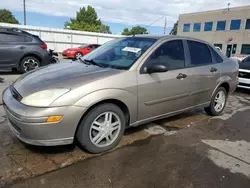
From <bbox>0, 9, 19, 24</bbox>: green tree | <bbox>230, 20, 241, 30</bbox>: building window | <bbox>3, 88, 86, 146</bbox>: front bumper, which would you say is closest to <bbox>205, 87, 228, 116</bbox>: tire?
<bbox>3, 88, 86, 146</bbox>: front bumper

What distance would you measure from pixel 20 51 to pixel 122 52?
6.02 meters

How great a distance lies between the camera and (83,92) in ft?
8.27

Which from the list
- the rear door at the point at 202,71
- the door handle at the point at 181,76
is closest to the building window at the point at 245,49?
the rear door at the point at 202,71

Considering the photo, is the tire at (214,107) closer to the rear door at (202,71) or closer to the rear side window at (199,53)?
the rear door at (202,71)

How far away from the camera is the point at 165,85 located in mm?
3324

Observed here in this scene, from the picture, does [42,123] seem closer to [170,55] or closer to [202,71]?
[170,55]

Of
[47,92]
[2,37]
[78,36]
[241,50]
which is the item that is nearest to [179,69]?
[47,92]

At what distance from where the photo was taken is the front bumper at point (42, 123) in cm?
237

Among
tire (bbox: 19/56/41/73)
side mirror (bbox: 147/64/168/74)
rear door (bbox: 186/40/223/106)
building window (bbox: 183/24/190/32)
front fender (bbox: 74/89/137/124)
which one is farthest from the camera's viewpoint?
building window (bbox: 183/24/190/32)

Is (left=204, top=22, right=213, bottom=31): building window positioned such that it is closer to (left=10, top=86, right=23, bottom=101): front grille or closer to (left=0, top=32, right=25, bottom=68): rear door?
(left=0, top=32, right=25, bottom=68): rear door

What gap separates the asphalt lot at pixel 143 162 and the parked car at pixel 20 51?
481cm

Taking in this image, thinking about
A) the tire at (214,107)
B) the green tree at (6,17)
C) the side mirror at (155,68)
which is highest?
the green tree at (6,17)

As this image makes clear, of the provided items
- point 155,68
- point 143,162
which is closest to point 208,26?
point 155,68

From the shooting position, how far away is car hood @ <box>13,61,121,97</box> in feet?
8.39
